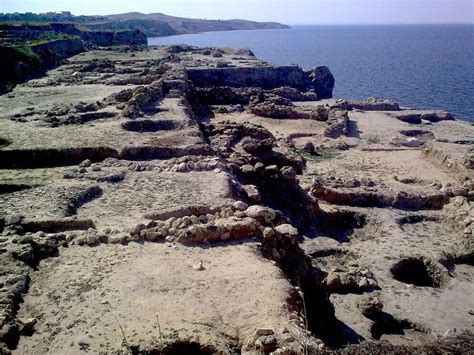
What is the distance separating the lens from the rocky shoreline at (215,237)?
5.89 metres

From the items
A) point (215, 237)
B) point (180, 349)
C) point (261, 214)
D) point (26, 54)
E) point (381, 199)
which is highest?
point (26, 54)

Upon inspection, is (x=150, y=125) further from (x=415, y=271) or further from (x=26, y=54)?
(x=26, y=54)

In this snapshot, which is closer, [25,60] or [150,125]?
[150,125]

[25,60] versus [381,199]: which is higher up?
[25,60]

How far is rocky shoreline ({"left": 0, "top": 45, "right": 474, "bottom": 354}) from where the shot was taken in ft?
19.3

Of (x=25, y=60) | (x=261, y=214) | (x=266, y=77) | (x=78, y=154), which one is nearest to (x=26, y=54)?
(x=25, y=60)

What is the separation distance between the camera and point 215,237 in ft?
26.6

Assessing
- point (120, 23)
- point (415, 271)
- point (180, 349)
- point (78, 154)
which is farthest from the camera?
point (120, 23)

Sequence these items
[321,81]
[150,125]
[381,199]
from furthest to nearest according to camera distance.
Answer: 1. [321,81]
2. [150,125]
3. [381,199]

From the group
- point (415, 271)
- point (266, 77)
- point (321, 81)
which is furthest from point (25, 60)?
point (415, 271)

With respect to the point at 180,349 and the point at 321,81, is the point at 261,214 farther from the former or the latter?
the point at 321,81

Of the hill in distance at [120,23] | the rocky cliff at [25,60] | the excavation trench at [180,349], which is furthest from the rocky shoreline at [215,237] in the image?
the hill in distance at [120,23]

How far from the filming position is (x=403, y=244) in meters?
11.8

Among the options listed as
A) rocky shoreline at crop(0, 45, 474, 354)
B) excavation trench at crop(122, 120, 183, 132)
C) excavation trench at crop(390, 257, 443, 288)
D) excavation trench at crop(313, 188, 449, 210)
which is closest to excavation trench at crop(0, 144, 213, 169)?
rocky shoreline at crop(0, 45, 474, 354)
